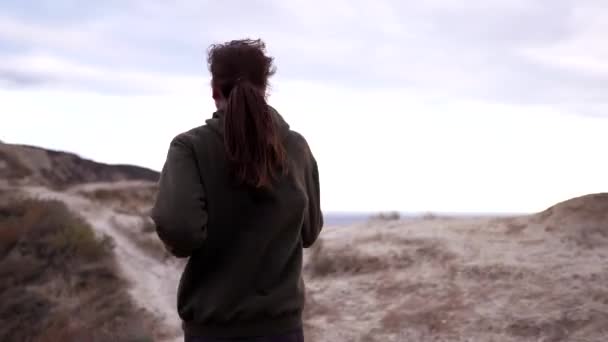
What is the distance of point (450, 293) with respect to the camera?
10.1 m

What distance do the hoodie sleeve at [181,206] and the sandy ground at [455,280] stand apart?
6807mm

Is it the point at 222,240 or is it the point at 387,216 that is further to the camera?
the point at 387,216

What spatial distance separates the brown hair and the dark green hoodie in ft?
0.17

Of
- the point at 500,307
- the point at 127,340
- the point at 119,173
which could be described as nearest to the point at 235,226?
the point at 127,340

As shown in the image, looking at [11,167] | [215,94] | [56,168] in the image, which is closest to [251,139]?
[215,94]

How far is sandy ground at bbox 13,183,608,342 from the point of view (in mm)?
8922

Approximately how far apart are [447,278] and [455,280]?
17cm

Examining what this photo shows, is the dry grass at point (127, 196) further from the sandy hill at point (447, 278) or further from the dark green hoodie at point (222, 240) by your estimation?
the dark green hoodie at point (222, 240)

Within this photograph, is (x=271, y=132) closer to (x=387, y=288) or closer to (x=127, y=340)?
(x=127, y=340)

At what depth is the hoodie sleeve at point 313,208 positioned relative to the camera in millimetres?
2619

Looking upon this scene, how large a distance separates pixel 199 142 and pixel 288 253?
411 millimetres

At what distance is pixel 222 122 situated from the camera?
2391 mm

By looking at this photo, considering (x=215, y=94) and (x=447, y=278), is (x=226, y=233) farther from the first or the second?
(x=447, y=278)

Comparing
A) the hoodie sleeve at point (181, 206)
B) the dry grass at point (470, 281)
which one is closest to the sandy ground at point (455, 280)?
the dry grass at point (470, 281)
